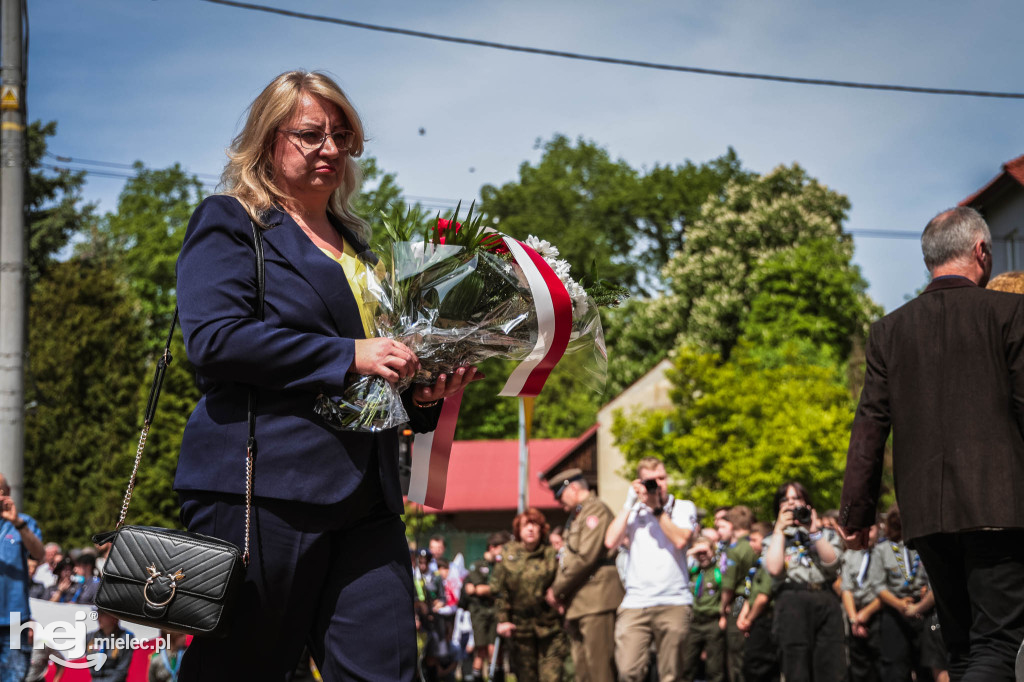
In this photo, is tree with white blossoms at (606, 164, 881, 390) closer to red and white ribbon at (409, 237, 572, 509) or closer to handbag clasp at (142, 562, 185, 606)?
red and white ribbon at (409, 237, 572, 509)

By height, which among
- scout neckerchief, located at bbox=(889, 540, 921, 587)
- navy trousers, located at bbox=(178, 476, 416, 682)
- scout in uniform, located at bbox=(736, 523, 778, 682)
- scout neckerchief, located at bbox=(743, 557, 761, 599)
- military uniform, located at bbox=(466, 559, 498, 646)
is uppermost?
navy trousers, located at bbox=(178, 476, 416, 682)

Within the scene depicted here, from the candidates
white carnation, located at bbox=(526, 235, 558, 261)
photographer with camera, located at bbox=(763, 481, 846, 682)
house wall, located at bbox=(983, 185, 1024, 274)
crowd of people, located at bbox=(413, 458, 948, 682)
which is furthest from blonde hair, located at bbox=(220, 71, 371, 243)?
house wall, located at bbox=(983, 185, 1024, 274)

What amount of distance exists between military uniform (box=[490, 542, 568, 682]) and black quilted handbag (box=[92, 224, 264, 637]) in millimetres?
9316

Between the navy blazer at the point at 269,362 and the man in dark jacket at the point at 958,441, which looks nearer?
the navy blazer at the point at 269,362

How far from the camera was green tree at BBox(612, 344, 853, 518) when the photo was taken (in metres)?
31.5

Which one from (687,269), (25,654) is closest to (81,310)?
(687,269)

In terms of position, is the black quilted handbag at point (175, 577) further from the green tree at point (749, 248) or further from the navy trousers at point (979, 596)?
the green tree at point (749, 248)

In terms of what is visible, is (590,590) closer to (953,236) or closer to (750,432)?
(953,236)

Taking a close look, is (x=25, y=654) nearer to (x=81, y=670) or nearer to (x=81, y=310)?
(x=81, y=670)

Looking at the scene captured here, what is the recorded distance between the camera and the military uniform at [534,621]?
38.8 feet

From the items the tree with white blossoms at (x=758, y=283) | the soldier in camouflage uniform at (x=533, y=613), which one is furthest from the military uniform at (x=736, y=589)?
the tree with white blossoms at (x=758, y=283)

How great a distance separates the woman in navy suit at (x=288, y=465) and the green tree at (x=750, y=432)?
2960cm

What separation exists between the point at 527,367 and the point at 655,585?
23.1ft

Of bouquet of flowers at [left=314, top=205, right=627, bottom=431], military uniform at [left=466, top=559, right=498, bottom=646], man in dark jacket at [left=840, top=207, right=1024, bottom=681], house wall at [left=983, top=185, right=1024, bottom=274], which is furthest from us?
house wall at [left=983, top=185, right=1024, bottom=274]
